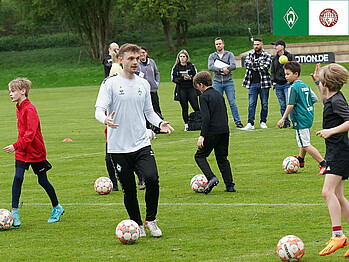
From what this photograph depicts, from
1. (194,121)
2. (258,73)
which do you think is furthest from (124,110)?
(194,121)

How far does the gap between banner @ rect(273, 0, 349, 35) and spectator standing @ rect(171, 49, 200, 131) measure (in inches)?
1308

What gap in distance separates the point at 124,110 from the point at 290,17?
4878cm

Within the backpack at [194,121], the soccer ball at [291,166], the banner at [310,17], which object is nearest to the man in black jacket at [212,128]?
the soccer ball at [291,166]

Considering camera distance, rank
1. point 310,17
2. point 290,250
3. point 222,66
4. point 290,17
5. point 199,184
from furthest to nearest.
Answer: point 290,17 → point 310,17 → point 222,66 → point 199,184 → point 290,250

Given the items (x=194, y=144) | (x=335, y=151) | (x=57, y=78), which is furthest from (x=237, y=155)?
(x=57, y=78)

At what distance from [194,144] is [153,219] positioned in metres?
8.53

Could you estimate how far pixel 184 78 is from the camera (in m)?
18.8

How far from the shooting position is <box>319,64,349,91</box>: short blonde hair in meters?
6.65

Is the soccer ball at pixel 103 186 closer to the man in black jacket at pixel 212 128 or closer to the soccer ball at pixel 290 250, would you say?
the man in black jacket at pixel 212 128

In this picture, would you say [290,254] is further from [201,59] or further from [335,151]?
[201,59]

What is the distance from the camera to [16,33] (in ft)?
248

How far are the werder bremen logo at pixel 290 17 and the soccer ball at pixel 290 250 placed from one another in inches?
1826

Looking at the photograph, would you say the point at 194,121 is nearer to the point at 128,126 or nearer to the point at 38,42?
the point at 128,126

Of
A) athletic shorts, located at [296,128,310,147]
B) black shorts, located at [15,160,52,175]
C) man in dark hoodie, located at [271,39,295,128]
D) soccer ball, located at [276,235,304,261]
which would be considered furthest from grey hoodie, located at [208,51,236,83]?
soccer ball, located at [276,235,304,261]
